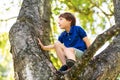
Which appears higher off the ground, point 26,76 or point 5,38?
point 26,76

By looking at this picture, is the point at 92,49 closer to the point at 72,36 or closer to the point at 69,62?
the point at 69,62

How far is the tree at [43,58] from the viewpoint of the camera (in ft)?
11.0

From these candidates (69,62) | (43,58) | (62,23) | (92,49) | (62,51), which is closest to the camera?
(92,49)

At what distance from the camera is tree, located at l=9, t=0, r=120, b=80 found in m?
3.36

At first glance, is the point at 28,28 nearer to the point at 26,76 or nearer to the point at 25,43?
the point at 25,43

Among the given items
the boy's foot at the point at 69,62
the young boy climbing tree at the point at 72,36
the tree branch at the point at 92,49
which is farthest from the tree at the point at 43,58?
the young boy climbing tree at the point at 72,36

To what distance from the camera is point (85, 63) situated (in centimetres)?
333

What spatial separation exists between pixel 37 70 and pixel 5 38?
581 cm

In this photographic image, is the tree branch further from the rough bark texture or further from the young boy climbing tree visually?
the young boy climbing tree

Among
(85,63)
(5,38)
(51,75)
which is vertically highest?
(85,63)

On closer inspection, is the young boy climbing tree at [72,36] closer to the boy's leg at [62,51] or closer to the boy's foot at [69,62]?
the boy's leg at [62,51]

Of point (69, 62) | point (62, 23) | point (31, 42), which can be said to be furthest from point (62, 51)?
point (62, 23)

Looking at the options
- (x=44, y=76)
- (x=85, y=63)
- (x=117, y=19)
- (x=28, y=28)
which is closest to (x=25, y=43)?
(x=28, y=28)

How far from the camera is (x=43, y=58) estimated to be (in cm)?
386
